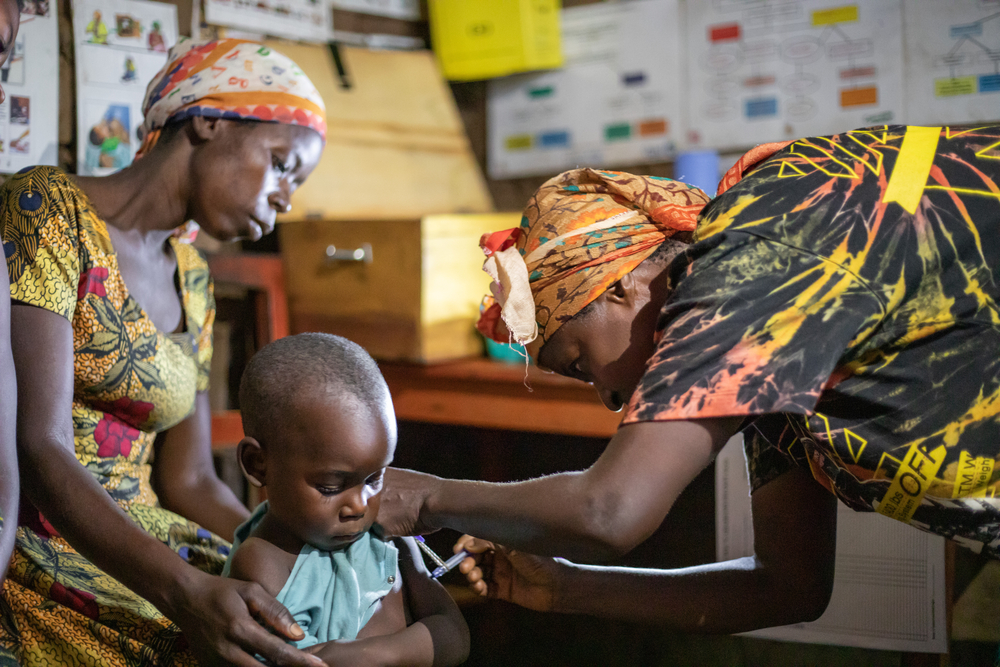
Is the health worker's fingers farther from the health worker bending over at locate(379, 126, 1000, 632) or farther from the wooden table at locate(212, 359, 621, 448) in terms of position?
the wooden table at locate(212, 359, 621, 448)

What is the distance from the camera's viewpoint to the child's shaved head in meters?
1.23

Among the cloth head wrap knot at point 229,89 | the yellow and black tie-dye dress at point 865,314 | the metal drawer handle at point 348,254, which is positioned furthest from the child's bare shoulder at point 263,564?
the metal drawer handle at point 348,254

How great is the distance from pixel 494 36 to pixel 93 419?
6.37ft

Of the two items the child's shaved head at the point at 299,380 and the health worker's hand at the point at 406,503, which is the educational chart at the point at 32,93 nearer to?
the child's shaved head at the point at 299,380

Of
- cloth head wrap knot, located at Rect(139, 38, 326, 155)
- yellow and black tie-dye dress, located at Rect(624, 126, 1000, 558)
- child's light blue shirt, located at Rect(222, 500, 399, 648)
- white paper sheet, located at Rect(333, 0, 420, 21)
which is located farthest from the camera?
white paper sheet, located at Rect(333, 0, 420, 21)

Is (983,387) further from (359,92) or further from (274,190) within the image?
(359,92)

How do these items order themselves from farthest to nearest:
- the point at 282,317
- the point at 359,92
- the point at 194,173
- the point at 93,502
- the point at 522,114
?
the point at 522,114 < the point at 359,92 < the point at 282,317 < the point at 194,173 < the point at 93,502

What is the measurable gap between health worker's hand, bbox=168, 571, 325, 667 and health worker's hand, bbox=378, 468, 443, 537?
7.2 inches

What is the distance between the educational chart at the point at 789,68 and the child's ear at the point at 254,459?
6.18 feet

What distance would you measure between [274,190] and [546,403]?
0.95 m

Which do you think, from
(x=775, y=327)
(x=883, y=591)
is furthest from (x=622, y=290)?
(x=883, y=591)

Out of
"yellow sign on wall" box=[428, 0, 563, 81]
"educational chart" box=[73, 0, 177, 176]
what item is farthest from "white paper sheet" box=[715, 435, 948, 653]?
"educational chart" box=[73, 0, 177, 176]

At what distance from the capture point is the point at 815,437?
106 centimetres

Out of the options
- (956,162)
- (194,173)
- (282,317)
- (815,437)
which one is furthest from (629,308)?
(282,317)
